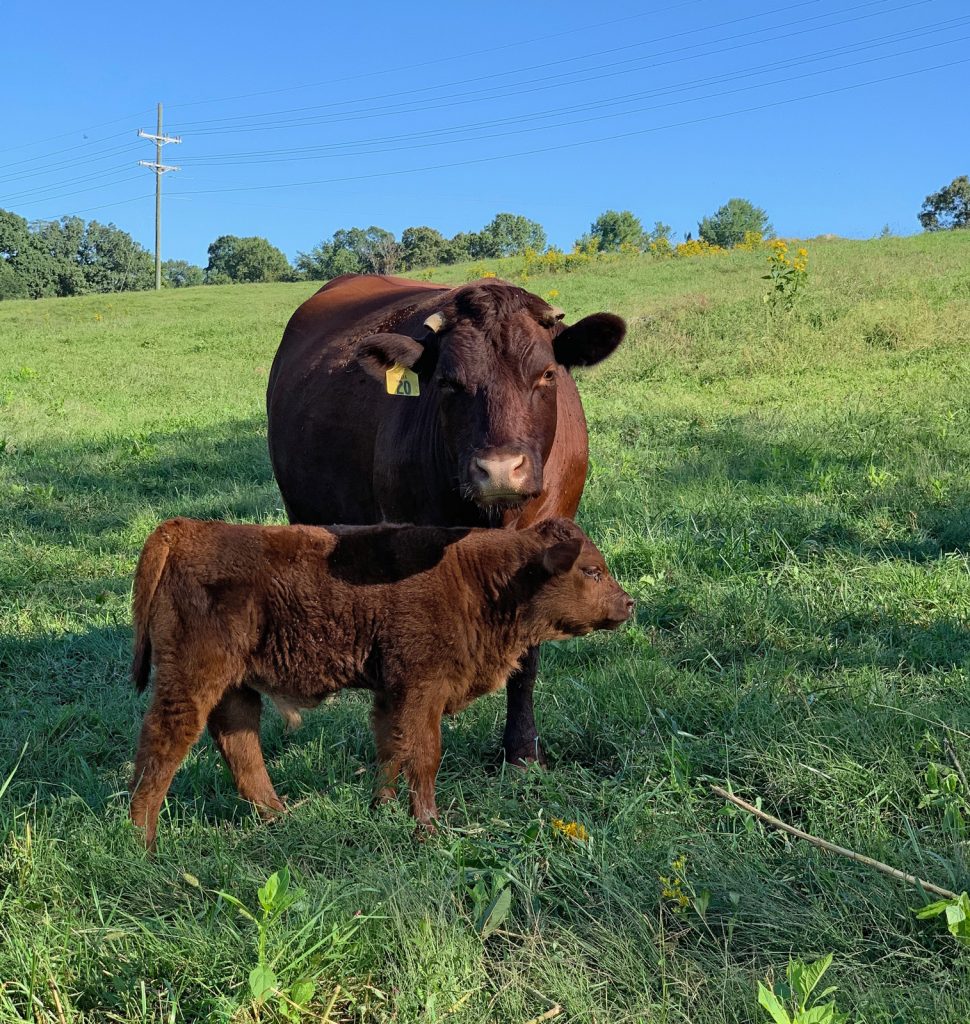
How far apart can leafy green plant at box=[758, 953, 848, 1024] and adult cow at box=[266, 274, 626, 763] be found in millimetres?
1866

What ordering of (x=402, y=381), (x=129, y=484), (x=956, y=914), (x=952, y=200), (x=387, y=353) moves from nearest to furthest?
1. (x=956, y=914)
2. (x=387, y=353)
3. (x=402, y=381)
4. (x=129, y=484)
5. (x=952, y=200)

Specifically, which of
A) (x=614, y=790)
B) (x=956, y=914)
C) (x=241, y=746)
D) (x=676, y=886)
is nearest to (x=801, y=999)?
(x=956, y=914)

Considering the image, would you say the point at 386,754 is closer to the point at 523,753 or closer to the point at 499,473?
the point at 523,753

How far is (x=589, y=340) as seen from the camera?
4.51 metres

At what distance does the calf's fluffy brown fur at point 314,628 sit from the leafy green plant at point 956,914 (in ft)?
5.80

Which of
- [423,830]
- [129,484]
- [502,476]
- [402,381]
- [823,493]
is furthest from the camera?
[129,484]

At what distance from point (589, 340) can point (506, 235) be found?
303 feet

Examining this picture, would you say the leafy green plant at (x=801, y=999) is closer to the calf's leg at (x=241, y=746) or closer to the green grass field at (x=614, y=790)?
the green grass field at (x=614, y=790)

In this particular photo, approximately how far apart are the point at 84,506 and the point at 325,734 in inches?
232

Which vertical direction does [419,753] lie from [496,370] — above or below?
below

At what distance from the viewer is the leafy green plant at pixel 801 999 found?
6.86 ft

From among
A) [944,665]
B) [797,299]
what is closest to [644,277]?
[797,299]

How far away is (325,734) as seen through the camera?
4.58 meters

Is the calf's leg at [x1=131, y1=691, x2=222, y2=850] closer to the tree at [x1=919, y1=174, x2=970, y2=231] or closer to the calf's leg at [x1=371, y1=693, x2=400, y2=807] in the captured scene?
the calf's leg at [x1=371, y1=693, x2=400, y2=807]
